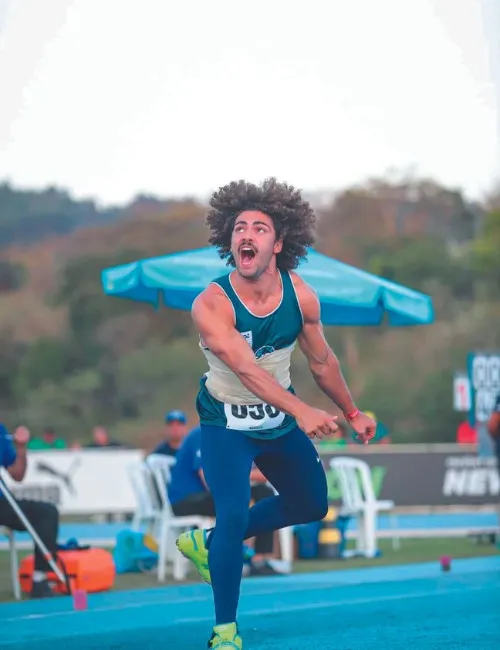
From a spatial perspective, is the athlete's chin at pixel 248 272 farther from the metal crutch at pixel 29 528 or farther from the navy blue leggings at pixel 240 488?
the metal crutch at pixel 29 528

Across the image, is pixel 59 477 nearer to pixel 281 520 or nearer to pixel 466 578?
pixel 466 578

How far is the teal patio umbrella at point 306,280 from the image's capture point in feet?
39.5

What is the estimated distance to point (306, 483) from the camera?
6.66m

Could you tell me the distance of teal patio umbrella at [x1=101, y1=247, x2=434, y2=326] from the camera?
1205cm

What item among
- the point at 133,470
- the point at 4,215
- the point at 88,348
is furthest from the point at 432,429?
the point at 4,215

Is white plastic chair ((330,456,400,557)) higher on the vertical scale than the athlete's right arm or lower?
lower

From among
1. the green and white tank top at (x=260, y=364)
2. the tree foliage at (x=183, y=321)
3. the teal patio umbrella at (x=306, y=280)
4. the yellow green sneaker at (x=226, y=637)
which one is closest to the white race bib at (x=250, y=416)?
the green and white tank top at (x=260, y=364)

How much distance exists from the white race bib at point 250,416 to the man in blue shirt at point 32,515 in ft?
15.6

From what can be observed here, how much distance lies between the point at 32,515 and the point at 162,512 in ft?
7.31

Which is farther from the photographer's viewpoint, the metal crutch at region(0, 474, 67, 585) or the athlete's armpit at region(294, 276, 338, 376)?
the metal crutch at region(0, 474, 67, 585)

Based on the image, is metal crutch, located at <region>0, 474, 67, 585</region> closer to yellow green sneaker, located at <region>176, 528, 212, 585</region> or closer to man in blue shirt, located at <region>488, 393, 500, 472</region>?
yellow green sneaker, located at <region>176, 528, 212, 585</region>

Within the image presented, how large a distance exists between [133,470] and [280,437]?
825 centimetres

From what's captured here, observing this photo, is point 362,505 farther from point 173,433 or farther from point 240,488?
point 240,488

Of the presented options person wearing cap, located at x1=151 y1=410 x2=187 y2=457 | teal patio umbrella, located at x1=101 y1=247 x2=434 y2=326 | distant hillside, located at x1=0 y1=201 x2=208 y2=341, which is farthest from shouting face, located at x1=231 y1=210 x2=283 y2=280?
distant hillside, located at x1=0 y1=201 x2=208 y2=341
